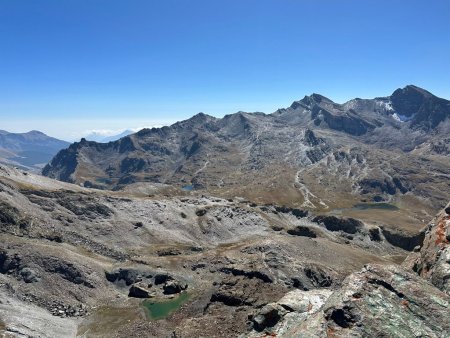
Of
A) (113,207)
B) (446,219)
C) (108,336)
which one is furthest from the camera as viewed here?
(113,207)

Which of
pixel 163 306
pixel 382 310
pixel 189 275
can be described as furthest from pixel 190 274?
pixel 382 310

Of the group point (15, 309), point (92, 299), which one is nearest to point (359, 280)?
point (15, 309)

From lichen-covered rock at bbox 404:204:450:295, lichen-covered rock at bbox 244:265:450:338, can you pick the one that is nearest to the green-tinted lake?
lichen-covered rock at bbox 404:204:450:295

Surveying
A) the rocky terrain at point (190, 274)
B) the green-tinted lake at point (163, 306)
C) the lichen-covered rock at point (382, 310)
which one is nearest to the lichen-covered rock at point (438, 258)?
the rocky terrain at point (190, 274)

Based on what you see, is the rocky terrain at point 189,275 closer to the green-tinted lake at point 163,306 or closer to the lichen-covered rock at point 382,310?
the lichen-covered rock at point 382,310

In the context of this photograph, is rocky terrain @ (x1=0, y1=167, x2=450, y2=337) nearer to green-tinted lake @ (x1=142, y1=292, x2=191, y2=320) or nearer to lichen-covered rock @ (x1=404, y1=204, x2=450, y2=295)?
lichen-covered rock @ (x1=404, y1=204, x2=450, y2=295)

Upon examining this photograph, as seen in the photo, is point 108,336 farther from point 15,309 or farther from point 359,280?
point 359,280

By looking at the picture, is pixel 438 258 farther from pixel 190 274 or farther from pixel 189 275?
pixel 190 274
